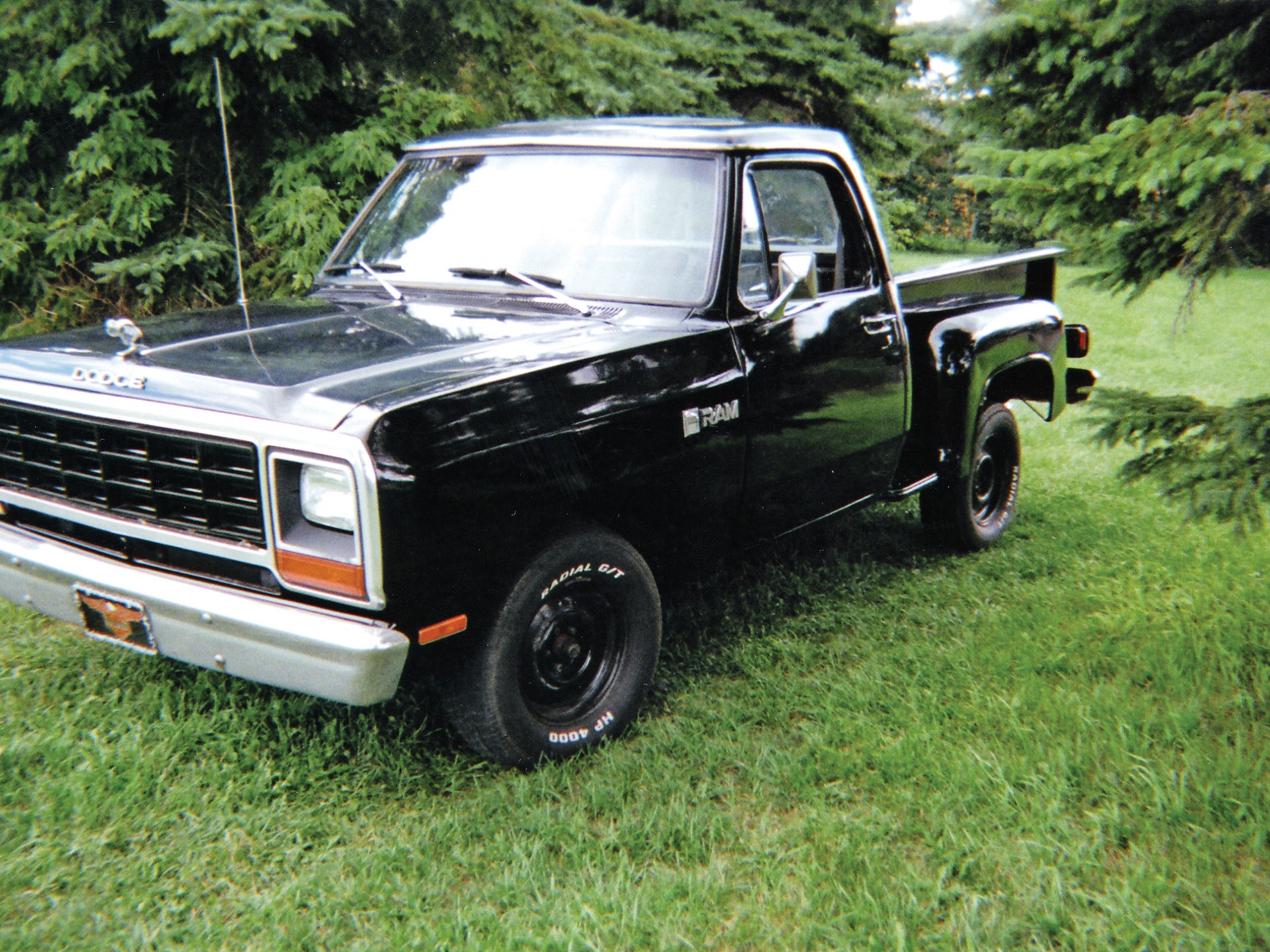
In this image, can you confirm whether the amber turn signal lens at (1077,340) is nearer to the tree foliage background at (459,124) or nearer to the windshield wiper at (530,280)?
the tree foliage background at (459,124)

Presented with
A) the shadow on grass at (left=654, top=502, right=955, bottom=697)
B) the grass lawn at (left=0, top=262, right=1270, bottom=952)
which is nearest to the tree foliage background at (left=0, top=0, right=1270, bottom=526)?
the grass lawn at (left=0, top=262, right=1270, bottom=952)

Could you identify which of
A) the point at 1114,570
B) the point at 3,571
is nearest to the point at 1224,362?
the point at 1114,570

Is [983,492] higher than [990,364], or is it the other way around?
[990,364]

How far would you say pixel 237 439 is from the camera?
2822 mm

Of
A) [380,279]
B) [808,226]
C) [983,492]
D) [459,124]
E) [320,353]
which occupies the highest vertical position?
[459,124]

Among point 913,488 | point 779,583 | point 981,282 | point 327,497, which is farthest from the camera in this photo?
point 981,282

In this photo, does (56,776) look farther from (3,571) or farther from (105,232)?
(105,232)

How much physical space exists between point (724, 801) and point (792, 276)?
1.69 metres

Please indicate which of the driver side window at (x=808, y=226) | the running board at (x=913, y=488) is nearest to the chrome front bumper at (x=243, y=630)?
the driver side window at (x=808, y=226)

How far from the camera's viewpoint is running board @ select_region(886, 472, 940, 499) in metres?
4.76

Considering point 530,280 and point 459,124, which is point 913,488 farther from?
point 459,124

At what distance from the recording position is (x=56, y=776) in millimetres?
3270

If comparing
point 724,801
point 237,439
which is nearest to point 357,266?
point 237,439

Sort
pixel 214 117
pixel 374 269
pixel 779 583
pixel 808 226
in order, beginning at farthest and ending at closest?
1. pixel 214 117
2. pixel 779 583
3. pixel 808 226
4. pixel 374 269
